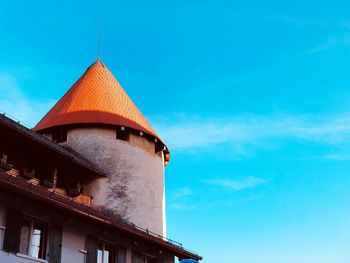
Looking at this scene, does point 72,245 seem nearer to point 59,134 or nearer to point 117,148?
point 117,148

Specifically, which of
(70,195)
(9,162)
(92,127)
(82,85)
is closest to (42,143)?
(9,162)

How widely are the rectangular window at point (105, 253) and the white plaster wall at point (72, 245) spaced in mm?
1071

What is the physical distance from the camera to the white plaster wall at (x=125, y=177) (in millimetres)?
26281

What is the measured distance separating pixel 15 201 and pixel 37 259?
180cm

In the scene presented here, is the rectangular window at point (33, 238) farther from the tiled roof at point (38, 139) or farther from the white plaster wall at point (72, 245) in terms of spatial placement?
the tiled roof at point (38, 139)

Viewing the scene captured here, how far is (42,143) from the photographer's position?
20391mm

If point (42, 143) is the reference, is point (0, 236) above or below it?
below

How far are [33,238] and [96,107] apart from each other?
13.3 meters

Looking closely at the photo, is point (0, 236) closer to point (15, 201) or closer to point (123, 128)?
point (15, 201)

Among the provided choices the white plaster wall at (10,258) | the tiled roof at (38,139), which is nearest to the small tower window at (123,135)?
the tiled roof at (38,139)

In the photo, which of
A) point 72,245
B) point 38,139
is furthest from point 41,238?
point 38,139

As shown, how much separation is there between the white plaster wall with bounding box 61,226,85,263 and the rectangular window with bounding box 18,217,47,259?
738 mm

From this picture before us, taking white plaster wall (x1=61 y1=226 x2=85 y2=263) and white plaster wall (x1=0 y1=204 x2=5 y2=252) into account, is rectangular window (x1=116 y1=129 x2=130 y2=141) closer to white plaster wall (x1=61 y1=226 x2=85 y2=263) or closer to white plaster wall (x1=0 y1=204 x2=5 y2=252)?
white plaster wall (x1=61 y1=226 x2=85 y2=263)

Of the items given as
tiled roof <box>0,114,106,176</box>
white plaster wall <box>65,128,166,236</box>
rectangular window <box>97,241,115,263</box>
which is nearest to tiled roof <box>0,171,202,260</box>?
rectangular window <box>97,241,115,263</box>
